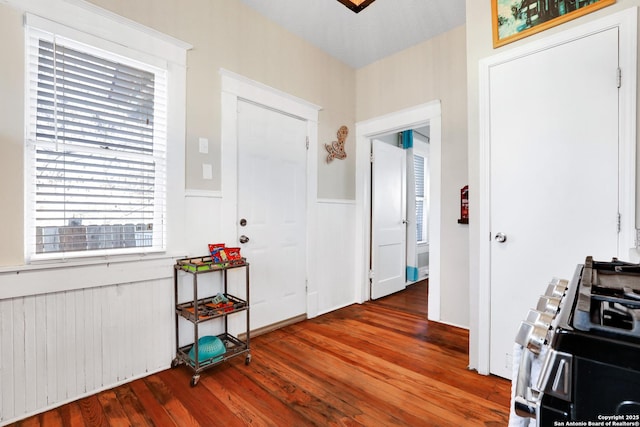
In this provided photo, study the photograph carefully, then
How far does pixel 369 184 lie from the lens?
3643 mm

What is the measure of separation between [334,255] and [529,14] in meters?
2.53

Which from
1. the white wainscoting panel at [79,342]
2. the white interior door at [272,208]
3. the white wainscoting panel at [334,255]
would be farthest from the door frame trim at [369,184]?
the white wainscoting panel at [79,342]

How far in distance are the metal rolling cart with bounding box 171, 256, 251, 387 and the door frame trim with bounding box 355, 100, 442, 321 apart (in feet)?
5.68

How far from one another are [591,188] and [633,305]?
145 cm

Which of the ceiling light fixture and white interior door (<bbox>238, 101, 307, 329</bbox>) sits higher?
the ceiling light fixture

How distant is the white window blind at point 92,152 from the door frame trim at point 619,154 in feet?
7.13

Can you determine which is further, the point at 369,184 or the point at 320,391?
the point at 369,184

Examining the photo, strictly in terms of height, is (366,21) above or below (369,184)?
above

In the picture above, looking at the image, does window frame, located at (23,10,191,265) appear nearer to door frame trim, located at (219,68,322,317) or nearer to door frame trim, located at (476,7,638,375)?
door frame trim, located at (219,68,322,317)

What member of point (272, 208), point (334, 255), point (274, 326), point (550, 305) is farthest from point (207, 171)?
point (550, 305)

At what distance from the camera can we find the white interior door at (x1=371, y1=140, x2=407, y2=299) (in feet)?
12.1

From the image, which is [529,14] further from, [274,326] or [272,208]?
[274,326]

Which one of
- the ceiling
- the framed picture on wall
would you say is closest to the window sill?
the ceiling

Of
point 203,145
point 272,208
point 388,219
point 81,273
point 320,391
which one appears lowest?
point 320,391
